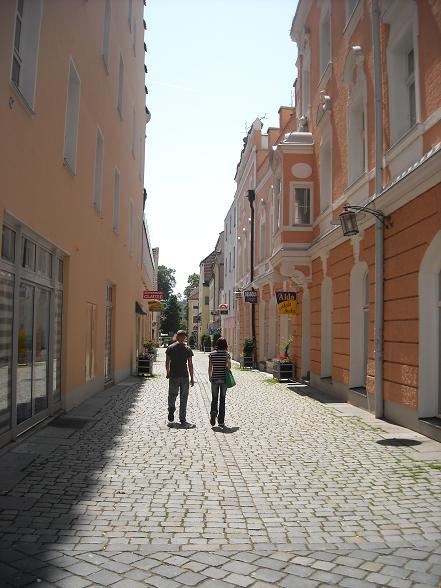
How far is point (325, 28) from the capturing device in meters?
16.5

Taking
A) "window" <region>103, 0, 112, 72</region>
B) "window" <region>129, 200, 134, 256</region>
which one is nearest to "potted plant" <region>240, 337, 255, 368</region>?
Answer: "window" <region>129, 200, 134, 256</region>

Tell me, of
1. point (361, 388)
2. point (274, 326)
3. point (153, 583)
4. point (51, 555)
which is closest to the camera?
point (153, 583)

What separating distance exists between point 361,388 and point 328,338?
3099mm

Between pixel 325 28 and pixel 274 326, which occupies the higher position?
pixel 325 28

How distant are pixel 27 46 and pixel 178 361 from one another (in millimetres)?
5688

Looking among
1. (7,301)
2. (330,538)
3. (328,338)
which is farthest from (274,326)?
(330,538)

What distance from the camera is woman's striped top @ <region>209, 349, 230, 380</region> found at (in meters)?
10.2

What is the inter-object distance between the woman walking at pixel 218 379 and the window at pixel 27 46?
515 centimetres

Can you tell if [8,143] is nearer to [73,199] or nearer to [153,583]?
[73,199]

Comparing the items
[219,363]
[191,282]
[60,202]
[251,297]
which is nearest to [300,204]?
[219,363]

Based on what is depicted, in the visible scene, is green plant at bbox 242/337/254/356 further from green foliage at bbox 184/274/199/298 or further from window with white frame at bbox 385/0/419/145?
green foliage at bbox 184/274/199/298

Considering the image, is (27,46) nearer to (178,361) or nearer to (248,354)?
(178,361)

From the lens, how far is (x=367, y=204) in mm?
11156

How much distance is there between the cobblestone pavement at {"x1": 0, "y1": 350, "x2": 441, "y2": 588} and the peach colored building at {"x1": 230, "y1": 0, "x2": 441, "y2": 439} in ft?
5.97
